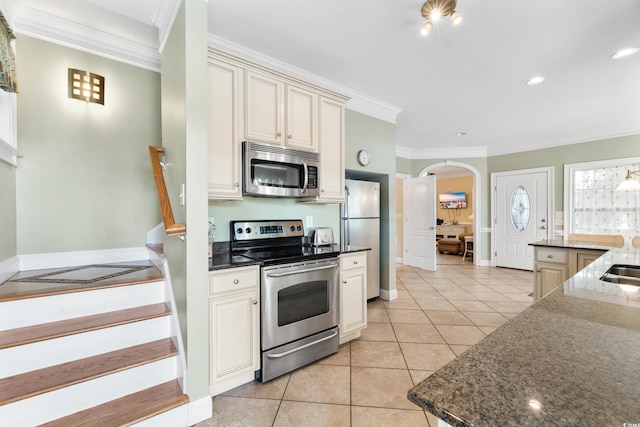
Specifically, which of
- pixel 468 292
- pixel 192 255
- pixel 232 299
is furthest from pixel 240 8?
pixel 468 292

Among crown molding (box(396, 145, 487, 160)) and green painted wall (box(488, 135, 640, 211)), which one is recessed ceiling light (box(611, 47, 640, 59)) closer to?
green painted wall (box(488, 135, 640, 211))

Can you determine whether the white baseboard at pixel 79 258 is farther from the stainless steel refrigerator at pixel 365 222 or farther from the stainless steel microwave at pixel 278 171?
the stainless steel refrigerator at pixel 365 222

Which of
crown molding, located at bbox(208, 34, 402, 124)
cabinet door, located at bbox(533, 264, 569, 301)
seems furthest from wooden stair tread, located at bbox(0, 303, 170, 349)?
cabinet door, located at bbox(533, 264, 569, 301)

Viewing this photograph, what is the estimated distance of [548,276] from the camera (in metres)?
2.95

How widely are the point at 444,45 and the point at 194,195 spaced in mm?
2382

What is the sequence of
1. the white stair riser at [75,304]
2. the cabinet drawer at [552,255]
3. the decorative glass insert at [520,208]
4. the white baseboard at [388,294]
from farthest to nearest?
the decorative glass insert at [520,208]
the white baseboard at [388,294]
the cabinet drawer at [552,255]
the white stair riser at [75,304]

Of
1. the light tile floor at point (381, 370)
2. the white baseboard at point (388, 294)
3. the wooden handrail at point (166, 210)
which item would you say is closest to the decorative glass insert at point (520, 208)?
the light tile floor at point (381, 370)

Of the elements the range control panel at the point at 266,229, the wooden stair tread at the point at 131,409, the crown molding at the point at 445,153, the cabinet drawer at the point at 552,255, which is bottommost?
the wooden stair tread at the point at 131,409

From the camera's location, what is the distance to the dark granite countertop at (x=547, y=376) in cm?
48

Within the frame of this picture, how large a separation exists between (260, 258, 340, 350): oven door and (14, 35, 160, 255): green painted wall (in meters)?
1.50

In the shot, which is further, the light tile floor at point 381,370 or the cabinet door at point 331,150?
the cabinet door at point 331,150

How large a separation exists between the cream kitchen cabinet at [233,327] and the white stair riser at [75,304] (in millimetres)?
540

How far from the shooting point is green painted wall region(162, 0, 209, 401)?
5.34 feet

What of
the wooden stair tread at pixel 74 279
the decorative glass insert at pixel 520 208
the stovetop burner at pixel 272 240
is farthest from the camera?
the decorative glass insert at pixel 520 208
